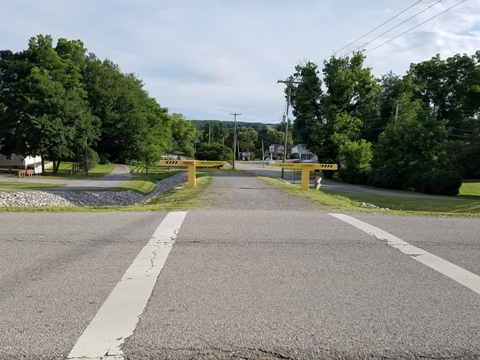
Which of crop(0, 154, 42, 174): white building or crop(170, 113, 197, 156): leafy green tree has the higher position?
crop(170, 113, 197, 156): leafy green tree

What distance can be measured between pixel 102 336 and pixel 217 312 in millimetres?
952

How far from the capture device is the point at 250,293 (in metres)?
3.90

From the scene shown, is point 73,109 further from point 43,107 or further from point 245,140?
point 245,140

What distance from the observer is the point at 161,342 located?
9.57 ft

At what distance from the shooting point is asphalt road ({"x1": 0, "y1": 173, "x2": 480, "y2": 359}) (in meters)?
2.94

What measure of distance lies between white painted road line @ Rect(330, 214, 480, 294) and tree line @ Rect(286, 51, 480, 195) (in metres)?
32.8

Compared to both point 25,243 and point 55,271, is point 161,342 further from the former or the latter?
point 25,243

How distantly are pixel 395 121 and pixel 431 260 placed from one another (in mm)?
50360

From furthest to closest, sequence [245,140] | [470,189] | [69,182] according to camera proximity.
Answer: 1. [245,140]
2. [470,189]
3. [69,182]

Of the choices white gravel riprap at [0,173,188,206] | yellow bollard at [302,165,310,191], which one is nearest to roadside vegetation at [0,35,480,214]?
white gravel riprap at [0,173,188,206]

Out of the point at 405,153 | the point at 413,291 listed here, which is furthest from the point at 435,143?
the point at 413,291

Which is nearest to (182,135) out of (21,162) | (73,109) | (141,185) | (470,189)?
(21,162)

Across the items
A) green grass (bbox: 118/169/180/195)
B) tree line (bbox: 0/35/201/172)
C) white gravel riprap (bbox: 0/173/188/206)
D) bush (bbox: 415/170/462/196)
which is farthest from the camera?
tree line (bbox: 0/35/201/172)

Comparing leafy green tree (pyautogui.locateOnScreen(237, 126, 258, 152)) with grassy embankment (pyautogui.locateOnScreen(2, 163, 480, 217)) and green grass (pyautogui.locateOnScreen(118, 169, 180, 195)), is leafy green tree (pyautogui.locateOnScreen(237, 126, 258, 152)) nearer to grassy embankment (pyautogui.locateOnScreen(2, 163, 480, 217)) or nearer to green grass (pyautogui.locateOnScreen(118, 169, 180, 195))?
grassy embankment (pyautogui.locateOnScreen(2, 163, 480, 217))
